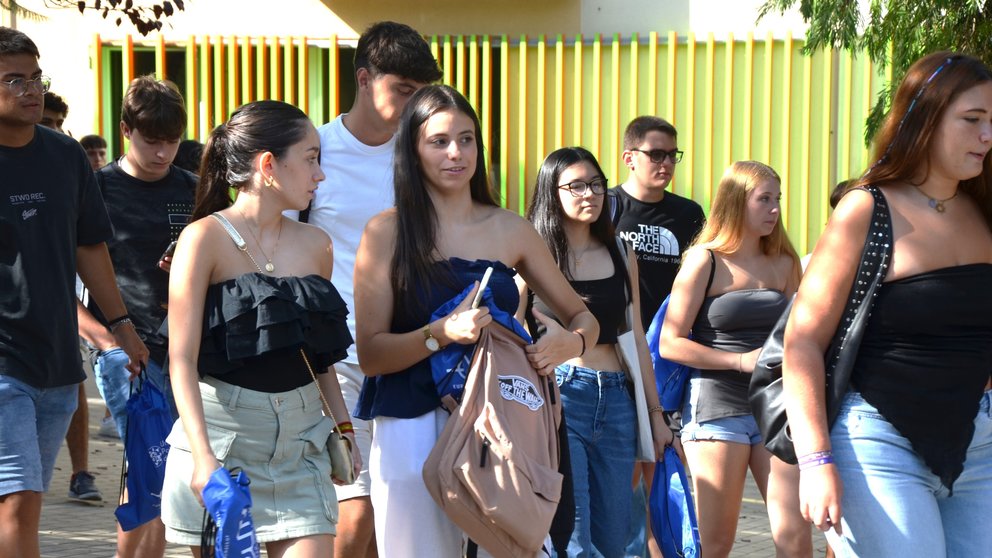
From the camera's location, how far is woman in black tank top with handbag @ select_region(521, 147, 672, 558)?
5367mm

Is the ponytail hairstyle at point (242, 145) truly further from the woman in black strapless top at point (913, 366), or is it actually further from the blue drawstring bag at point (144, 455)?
the woman in black strapless top at point (913, 366)

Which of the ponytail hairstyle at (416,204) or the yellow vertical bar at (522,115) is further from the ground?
the yellow vertical bar at (522,115)

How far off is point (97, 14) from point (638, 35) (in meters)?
6.41

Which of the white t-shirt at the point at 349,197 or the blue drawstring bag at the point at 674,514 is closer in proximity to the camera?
the white t-shirt at the point at 349,197

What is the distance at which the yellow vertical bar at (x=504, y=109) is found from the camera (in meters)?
14.7

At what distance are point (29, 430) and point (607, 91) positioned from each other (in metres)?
10.6

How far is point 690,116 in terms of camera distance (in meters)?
14.1

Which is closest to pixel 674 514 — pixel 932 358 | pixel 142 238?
pixel 932 358

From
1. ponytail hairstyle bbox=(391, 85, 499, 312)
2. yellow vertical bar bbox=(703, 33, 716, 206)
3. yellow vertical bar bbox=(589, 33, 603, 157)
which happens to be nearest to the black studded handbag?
ponytail hairstyle bbox=(391, 85, 499, 312)

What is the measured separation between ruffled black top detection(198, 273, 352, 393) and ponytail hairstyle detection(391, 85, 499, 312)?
23 cm

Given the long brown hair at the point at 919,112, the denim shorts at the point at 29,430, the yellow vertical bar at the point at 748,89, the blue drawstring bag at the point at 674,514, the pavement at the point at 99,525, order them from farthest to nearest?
1. the yellow vertical bar at the point at 748,89
2. the pavement at the point at 99,525
3. the blue drawstring bag at the point at 674,514
4. the denim shorts at the point at 29,430
5. the long brown hair at the point at 919,112

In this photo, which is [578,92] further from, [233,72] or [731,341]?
[731,341]

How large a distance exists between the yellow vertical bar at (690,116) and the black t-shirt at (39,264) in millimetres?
9909

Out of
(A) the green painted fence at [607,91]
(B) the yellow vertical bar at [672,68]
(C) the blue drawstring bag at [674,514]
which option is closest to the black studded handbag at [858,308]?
(C) the blue drawstring bag at [674,514]
